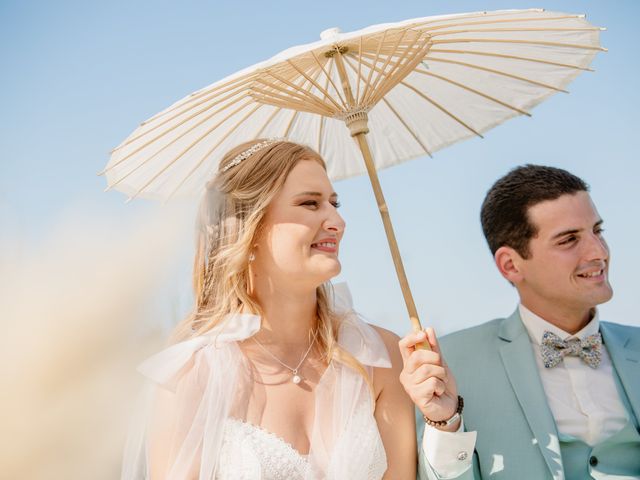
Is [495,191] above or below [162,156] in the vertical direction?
below

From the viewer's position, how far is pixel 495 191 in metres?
3.93

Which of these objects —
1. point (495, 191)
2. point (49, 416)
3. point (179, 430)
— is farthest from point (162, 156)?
point (49, 416)

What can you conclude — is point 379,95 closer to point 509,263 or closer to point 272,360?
point 509,263

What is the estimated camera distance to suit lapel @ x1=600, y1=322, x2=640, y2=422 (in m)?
3.40

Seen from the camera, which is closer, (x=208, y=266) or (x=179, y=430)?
(x=179, y=430)

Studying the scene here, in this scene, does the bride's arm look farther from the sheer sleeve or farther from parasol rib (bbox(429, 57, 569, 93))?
parasol rib (bbox(429, 57, 569, 93))

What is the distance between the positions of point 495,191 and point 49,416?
6.19 metres

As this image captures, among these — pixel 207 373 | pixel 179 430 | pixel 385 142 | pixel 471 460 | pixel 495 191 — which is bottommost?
pixel 471 460

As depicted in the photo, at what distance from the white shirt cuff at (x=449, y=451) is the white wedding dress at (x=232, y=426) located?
253mm

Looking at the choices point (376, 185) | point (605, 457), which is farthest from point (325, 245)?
point (605, 457)

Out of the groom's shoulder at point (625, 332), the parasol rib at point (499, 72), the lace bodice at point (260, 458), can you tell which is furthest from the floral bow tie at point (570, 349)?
the parasol rib at point (499, 72)

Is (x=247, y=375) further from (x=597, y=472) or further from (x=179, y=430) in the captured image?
(x=597, y=472)

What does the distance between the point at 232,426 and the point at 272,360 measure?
40 cm

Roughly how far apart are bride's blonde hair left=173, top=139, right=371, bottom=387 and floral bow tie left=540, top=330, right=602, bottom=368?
0.93 meters
